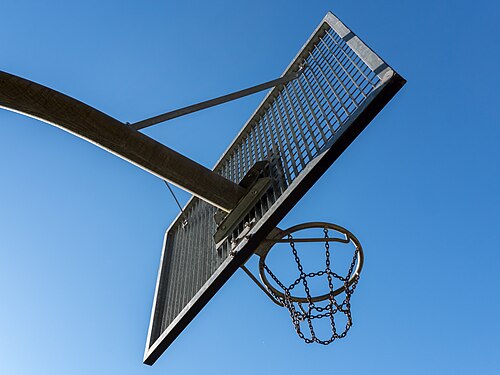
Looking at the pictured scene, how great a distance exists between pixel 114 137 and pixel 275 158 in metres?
1.08

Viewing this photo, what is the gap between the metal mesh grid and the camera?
343 centimetres

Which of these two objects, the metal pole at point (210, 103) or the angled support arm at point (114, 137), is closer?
the angled support arm at point (114, 137)

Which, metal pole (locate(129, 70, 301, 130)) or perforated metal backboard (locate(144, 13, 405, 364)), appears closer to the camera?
perforated metal backboard (locate(144, 13, 405, 364))

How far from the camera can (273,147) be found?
3959 mm

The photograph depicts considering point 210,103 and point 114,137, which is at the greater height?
point 210,103

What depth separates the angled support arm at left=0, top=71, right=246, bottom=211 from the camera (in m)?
3.28

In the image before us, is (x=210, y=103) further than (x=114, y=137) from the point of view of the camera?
Yes

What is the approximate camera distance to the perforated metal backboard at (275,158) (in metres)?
3.12

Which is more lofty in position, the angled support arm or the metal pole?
the metal pole

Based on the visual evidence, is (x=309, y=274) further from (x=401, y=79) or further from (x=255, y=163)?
(x=401, y=79)

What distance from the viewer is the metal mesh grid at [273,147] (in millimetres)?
3430

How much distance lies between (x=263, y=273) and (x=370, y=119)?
4.52 feet

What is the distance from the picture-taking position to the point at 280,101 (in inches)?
176

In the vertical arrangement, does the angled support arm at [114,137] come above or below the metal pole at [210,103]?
below
